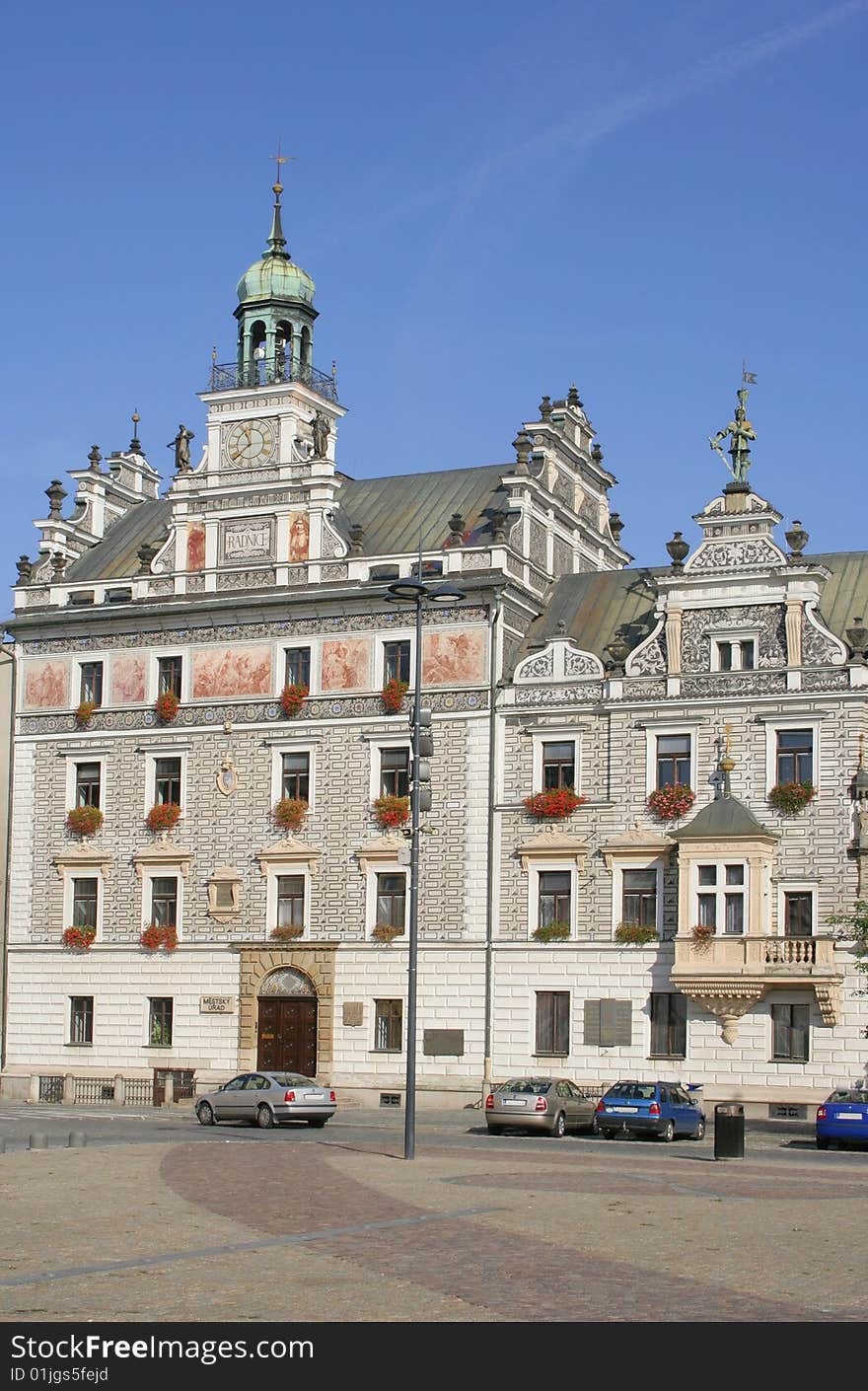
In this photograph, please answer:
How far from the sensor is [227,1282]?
53.5 ft

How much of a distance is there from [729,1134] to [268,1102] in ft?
41.4

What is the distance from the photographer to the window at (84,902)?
5972cm

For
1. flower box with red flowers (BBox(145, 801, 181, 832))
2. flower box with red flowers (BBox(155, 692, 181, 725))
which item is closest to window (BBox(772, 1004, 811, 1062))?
flower box with red flowers (BBox(145, 801, 181, 832))

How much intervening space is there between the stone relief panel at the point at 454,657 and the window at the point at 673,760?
5.81m

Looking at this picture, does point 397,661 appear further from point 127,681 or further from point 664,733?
point 127,681

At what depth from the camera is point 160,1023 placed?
58.1 metres

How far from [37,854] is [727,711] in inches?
916

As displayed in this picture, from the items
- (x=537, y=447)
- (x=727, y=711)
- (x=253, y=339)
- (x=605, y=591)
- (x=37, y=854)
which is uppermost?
(x=253, y=339)

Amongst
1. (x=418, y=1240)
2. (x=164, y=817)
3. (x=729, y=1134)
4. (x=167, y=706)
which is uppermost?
(x=167, y=706)

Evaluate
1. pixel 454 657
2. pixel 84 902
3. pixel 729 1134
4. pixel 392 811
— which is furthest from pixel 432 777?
pixel 729 1134

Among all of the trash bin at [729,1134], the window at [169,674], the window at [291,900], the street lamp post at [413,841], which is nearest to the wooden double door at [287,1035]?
the window at [291,900]
